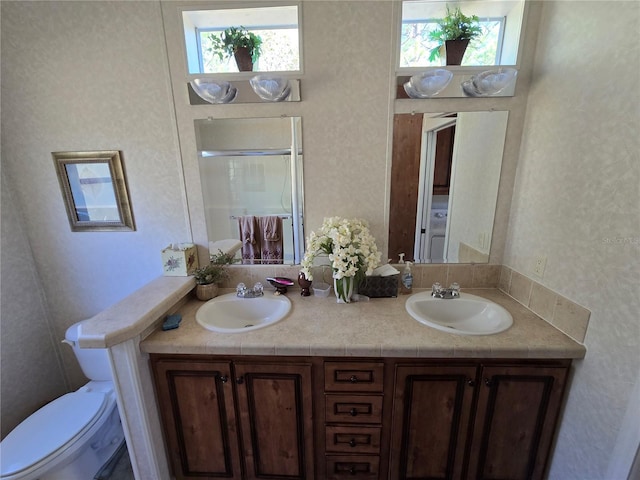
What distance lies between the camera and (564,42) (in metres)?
1.11

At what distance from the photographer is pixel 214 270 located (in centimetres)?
153

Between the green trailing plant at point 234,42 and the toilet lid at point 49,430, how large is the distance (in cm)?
197

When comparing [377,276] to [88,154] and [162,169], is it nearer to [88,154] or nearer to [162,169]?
[162,169]

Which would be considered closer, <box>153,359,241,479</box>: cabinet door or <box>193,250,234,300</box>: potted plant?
<box>153,359,241,479</box>: cabinet door

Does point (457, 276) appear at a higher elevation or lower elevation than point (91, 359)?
higher

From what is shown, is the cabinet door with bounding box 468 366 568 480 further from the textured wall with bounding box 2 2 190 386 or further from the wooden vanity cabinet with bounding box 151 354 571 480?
the textured wall with bounding box 2 2 190 386

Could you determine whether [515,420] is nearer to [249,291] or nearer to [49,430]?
[249,291]

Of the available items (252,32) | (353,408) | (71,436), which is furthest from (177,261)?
(252,32)

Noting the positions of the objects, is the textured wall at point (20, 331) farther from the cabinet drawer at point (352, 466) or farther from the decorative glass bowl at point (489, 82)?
the decorative glass bowl at point (489, 82)

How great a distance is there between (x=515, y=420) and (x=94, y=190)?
244 centimetres

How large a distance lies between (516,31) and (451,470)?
211cm

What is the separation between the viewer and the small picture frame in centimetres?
148

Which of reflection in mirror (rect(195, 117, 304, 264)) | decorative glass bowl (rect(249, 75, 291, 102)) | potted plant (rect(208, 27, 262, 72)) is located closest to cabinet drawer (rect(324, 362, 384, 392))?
reflection in mirror (rect(195, 117, 304, 264))

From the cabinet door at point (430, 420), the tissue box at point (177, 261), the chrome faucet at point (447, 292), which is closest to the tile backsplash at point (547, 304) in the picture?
the chrome faucet at point (447, 292)
